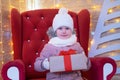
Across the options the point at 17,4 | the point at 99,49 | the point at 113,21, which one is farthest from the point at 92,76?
the point at 17,4

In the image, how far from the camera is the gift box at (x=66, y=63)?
71.9 inches

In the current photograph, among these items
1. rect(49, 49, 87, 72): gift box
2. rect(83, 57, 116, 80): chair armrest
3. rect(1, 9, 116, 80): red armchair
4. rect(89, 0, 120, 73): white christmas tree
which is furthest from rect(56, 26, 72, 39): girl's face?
rect(89, 0, 120, 73): white christmas tree

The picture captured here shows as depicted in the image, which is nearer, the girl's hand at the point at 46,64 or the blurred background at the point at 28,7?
the girl's hand at the point at 46,64

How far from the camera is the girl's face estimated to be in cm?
193

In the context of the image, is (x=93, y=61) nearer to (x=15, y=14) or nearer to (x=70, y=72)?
(x=70, y=72)

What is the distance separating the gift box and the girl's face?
0.56 feet

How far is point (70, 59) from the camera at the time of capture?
183cm

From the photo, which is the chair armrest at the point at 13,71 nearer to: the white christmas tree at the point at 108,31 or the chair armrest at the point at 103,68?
the chair armrest at the point at 103,68

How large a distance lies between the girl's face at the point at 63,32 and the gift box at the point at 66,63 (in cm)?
17

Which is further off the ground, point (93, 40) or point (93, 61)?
point (93, 40)

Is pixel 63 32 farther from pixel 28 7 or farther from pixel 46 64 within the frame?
pixel 28 7

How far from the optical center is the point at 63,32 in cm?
193

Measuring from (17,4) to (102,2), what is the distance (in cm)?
97

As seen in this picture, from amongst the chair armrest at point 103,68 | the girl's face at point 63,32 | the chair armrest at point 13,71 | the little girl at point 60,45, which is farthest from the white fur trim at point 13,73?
the chair armrest at point 103,68
